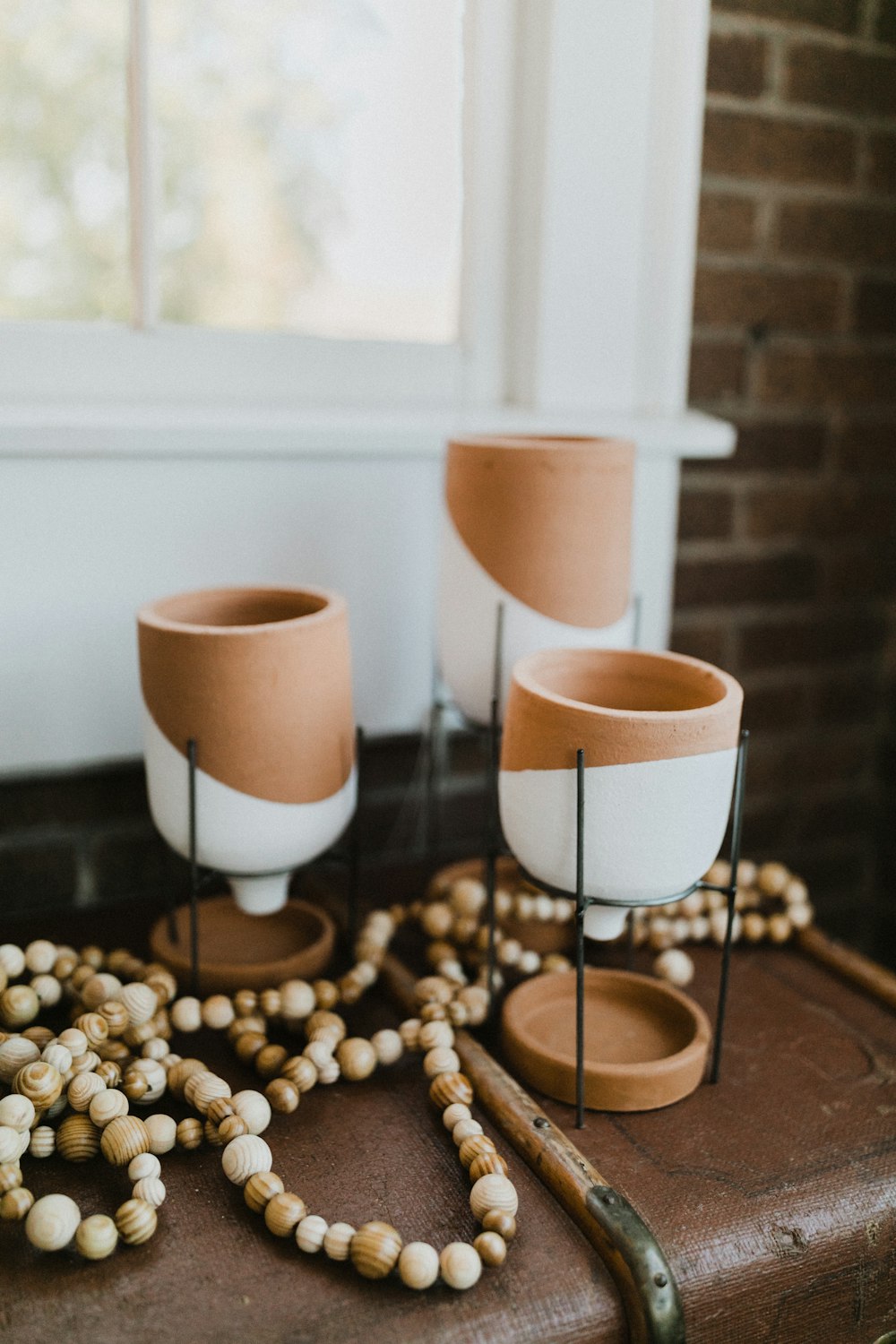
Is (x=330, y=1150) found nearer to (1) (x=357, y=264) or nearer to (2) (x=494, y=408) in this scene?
(2) (x=494, y=408)

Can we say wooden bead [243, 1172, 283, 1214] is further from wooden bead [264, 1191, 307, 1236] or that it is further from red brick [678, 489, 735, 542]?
red brick [678, 489, 735, 542]

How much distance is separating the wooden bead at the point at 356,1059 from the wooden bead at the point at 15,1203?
7.5 inches

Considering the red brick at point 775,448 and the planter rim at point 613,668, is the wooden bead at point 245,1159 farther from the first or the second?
the red brick at point 775,448

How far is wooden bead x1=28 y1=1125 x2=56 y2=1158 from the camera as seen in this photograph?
58 cm

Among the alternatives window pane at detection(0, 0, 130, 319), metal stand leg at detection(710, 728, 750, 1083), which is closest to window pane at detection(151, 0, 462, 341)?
window pane at detection(0, 0, 130, 319)

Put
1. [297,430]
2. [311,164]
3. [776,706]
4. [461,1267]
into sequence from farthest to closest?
[776,706], [311,164], [297,430], [461,1267]

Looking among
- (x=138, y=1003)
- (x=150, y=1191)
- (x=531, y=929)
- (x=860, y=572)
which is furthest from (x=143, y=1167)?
(x=860, y=572)

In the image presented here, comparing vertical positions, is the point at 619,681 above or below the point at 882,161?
below

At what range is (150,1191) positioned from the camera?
538mm

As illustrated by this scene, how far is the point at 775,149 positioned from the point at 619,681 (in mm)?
648

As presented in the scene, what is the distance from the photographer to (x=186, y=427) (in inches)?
33.2

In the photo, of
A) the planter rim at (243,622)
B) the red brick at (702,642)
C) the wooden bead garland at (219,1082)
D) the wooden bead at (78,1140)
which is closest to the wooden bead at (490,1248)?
the wooden bead garland at (219,1082)

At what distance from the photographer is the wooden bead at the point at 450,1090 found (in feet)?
2.05

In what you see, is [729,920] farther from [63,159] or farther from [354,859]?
[63,159]
